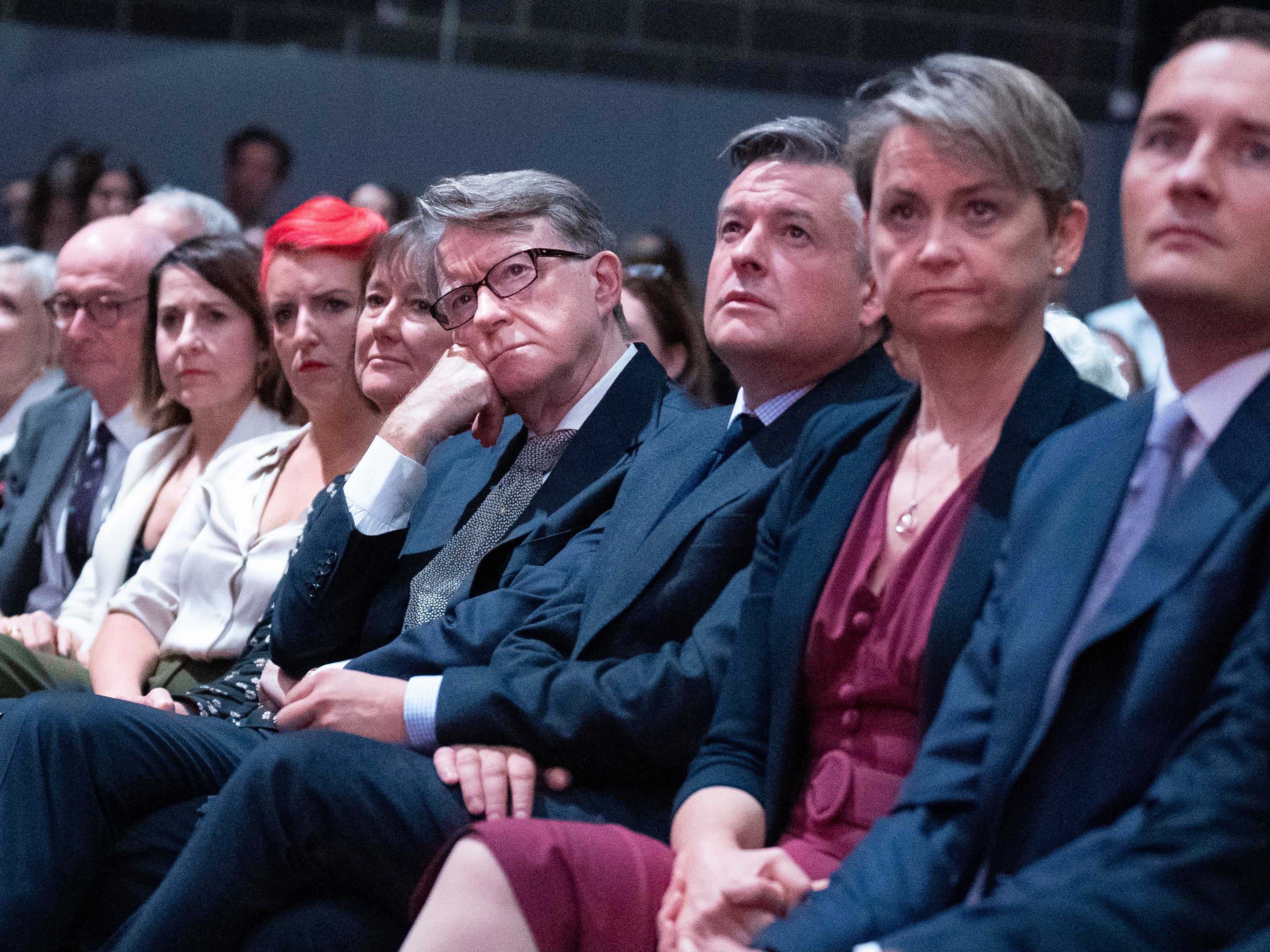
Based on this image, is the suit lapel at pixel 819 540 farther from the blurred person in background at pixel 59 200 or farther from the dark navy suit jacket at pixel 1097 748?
the blurred person in background at pixel 59 200

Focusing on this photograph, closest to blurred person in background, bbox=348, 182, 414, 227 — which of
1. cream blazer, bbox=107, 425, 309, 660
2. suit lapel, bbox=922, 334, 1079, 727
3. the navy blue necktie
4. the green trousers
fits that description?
cream blazer, bbox=107, 425, 309, 660

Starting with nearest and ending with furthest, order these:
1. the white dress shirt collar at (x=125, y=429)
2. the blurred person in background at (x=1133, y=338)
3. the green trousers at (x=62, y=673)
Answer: the green trousers at (x=62, y=673)
the blurred person in background at (x=1133, y=338)
the white dress shirt collar at (x=125, y=429)

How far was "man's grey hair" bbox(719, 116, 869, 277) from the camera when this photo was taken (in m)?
2.05

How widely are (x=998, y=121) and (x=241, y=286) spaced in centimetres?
205

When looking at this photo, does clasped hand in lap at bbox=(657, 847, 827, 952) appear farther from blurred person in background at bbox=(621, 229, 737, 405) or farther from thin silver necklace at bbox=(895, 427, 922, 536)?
blurred person in background at bbox=(621, 229, 737, 405)

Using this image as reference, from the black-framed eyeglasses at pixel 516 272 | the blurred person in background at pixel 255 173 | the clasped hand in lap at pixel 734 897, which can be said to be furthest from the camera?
the blurred person in background at pixel 255 173

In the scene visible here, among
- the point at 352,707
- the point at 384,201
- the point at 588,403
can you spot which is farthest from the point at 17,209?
the point at 352,707

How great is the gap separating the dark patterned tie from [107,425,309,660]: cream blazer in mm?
497

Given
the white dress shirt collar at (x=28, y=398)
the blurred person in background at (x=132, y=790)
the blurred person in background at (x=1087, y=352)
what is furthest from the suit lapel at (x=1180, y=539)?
the white dress shirt collar at (x=28, y=398)

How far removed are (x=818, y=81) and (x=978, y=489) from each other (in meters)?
4.67

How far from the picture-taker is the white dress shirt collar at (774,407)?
6.48ft

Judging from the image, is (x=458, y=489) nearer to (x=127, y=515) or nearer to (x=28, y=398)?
(x=127, y=515)

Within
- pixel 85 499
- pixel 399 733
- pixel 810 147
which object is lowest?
pixel 85 499

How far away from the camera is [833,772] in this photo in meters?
1.52
